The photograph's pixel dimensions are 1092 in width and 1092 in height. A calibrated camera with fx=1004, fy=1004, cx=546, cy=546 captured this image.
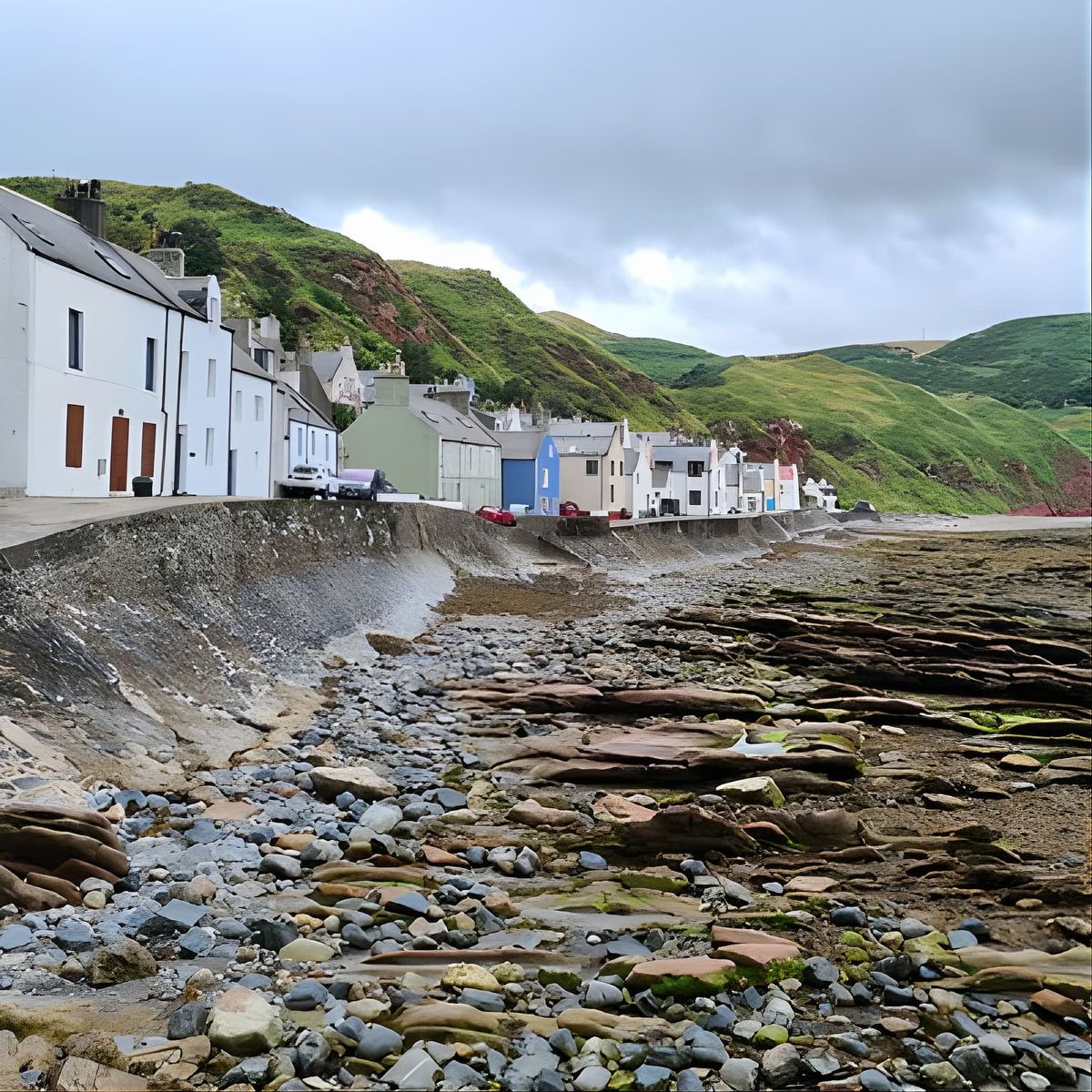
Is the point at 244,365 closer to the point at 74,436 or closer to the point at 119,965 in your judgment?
the point at 74,436

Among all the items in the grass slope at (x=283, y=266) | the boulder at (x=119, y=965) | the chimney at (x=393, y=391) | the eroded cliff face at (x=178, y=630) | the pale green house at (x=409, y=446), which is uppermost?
the grass slope at (x=283, y=266)

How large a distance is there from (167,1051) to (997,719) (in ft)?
48.0

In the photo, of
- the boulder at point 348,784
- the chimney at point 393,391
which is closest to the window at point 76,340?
the boulder at point 348,784

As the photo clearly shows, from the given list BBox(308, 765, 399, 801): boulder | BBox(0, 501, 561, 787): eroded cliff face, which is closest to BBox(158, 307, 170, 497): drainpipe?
BBox(0, 501, 561, 787): eroded cliff face

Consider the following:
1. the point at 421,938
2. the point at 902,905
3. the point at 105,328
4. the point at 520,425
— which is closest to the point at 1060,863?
the point at 902,905

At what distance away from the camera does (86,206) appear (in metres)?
34.9

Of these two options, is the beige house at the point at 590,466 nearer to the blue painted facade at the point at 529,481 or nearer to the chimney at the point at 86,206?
the blue painted facade at the point at 529,481

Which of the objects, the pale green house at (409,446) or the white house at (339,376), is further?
the white house at (339,376)

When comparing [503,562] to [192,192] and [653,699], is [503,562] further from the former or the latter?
[192,192]

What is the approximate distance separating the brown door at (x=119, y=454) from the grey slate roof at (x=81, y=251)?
159 inches

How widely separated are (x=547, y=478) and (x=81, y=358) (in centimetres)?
4274

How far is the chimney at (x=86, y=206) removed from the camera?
34.8 m

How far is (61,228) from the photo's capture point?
103ft

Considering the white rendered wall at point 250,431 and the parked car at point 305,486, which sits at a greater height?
the white rendered wall at point 250,431
